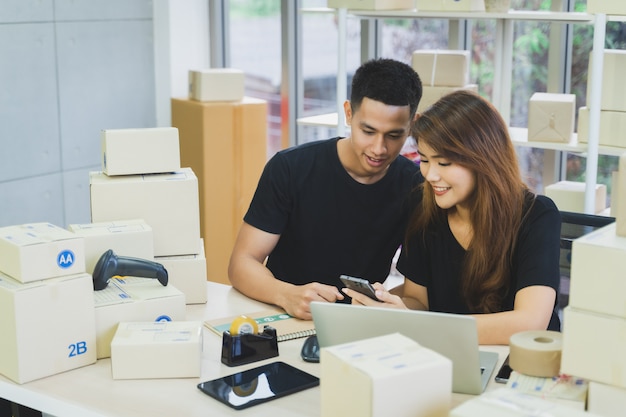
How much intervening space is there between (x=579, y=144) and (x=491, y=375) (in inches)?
62.3

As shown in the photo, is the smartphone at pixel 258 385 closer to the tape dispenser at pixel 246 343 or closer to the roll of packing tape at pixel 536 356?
the tape dispenser at pixel 246 343

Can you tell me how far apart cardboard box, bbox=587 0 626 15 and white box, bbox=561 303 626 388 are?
5.62 feet

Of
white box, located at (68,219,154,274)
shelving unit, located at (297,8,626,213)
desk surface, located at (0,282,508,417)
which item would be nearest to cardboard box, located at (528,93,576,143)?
shelving unit, located at (297,8,626,213)

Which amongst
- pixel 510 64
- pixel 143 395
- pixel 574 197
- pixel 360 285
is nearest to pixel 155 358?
pixel 143 395

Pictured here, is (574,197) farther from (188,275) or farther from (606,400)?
(606,400)

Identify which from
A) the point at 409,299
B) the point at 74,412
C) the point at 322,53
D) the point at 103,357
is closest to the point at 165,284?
the point at 103,357

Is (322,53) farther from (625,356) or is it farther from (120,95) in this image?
(625,356)

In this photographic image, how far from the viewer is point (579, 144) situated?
3.16 m

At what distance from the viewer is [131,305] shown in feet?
6.48

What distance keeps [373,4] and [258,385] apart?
2.08 m

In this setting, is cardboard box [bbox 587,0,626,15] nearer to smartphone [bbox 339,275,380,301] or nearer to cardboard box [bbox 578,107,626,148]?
cardboard box [bbox 578,107,626,148]

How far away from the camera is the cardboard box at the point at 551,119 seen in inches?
125

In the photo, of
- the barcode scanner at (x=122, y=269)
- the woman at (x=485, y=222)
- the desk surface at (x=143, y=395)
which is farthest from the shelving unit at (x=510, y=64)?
the barcode scanner at (x=122, y=269)

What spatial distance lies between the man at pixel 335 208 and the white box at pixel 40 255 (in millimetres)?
621
